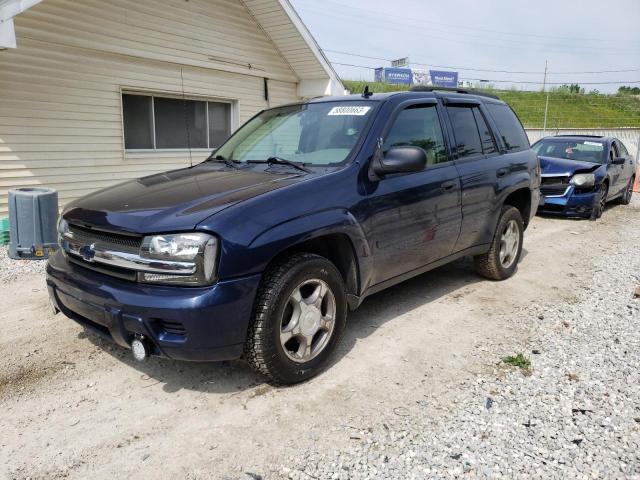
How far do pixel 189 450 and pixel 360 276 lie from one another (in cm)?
160

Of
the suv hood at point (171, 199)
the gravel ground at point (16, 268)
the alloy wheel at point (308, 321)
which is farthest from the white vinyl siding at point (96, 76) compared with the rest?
the alloy wheel at point (308, 321)

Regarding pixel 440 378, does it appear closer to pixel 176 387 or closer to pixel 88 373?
pixel 176 387

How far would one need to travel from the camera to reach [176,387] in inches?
131

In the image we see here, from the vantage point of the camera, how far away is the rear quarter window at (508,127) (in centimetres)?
540

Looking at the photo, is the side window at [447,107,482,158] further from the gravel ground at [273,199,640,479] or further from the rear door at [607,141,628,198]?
the rear door at [607,141,628,198]

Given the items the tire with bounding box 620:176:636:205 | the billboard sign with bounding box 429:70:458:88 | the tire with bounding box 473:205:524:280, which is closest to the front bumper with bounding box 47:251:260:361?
the tire with bounding box 473:205:524:280

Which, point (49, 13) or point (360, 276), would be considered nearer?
point (360, 276)

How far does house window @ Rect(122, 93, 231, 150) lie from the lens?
920cm

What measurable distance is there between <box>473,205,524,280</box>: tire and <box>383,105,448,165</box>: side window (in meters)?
1.31

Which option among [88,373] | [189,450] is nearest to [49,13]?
[88,373]

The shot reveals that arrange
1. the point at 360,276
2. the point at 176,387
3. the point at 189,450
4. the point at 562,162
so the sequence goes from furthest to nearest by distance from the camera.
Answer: the point at 562,162 → the point at 360,276 → the point at 176,387 → the point at 189,450

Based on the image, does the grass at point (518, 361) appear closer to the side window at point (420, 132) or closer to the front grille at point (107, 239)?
the side window at point (420, 132)

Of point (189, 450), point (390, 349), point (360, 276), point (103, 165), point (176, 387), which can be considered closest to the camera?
point (189, 450)

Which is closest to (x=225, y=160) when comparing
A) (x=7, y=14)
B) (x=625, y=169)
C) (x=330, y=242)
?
(x=330, y=242)
